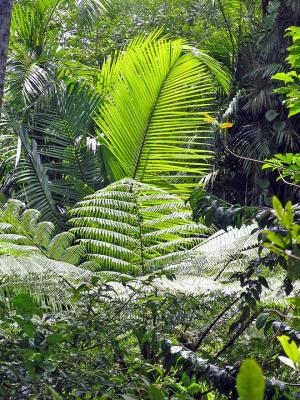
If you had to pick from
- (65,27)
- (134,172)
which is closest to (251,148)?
(134,172)

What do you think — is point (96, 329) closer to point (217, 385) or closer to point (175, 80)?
point (217, 385)

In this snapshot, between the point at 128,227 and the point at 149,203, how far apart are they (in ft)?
1.60

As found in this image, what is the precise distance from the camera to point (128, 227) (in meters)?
5.34

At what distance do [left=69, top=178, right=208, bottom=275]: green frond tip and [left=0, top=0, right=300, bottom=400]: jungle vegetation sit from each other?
16 millimetres

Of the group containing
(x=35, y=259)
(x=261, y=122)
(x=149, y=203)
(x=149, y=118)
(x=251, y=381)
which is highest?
(x=251, y=381)

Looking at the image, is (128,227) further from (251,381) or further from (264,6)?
(264,6)

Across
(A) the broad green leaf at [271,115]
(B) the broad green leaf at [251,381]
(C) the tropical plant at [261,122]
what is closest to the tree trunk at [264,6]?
(C) the tropical plant at [261,122]

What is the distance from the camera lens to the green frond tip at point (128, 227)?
17.3ft

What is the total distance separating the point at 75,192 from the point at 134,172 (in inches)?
29.4

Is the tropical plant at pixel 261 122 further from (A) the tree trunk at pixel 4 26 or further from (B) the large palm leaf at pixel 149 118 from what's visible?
(A) the tree trunk at pixel 4 26

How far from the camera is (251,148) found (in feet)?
29.1

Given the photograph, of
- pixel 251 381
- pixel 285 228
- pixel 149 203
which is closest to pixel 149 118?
pixel 149 203

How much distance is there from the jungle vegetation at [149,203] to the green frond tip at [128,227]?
2cm

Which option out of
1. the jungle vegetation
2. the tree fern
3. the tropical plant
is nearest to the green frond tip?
the jungle vegetation
